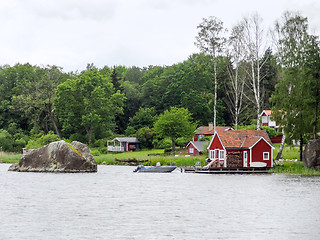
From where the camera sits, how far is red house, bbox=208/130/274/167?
218 ft

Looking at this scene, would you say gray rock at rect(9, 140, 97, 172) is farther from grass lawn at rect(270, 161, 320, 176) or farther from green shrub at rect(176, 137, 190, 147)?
green shrub at rect(176, 137, 190, 147)

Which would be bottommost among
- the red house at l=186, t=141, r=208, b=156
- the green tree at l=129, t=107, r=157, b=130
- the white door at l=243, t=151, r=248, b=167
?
the white door at l=243, t=151, r=248, b=167

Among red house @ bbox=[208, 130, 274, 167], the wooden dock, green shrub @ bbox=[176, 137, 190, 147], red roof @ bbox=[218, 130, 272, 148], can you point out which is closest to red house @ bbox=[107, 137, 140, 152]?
green shrub @ bbox=[176, 137, 190, 147]

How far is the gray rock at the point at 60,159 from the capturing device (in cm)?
6500

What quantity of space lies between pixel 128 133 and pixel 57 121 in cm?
1704

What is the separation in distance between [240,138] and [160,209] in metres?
36.3

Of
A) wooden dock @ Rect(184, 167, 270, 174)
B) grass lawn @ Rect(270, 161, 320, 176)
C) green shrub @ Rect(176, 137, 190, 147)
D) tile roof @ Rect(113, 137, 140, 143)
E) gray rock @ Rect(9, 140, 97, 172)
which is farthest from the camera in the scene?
tile roof @ Rect(113, 137, 140, 143)

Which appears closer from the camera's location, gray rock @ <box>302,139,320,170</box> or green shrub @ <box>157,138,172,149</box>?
gray rock @ <box>302,139,320,170</box>

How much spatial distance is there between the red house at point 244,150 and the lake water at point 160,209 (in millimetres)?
11221

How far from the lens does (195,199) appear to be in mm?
39250

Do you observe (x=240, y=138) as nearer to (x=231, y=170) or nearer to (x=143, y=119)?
(x=231, y=170)

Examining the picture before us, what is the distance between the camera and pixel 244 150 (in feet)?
220

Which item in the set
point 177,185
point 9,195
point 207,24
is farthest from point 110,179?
point 207,24

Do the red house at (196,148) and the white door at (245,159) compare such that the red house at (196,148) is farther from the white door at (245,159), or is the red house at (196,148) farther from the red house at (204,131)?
the white door at (245,159)
